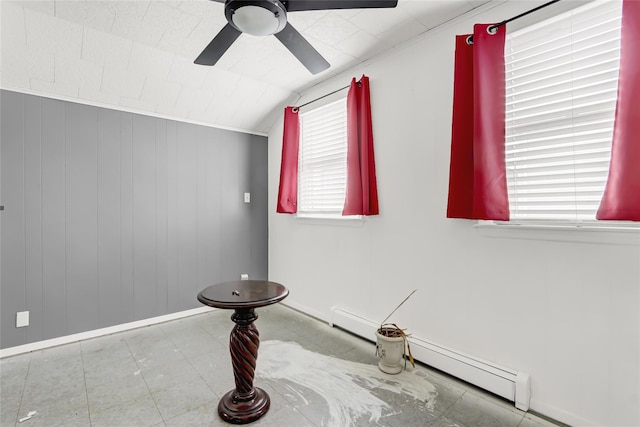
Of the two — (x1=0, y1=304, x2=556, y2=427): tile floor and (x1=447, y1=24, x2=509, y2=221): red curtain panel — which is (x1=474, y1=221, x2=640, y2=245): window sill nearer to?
(x1=447, y1=24, x2=509, y2=221): red curtain panel

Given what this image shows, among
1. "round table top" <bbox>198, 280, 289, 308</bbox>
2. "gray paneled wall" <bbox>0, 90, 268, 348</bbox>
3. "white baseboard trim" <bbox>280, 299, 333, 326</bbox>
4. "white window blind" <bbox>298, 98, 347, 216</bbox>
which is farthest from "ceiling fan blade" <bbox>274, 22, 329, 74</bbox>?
"white baseboard trim" <bbox>280, 299, 333, 326</bbox>

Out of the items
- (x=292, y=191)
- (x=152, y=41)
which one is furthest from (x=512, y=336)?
(x=152, y=41)

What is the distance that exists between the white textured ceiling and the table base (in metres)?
2.50

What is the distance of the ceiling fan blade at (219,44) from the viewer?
5.68 ft

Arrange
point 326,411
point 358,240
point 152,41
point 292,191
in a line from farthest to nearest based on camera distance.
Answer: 1. point 292,191
2. point 358,240
3. point 152,41
4. point 326,411

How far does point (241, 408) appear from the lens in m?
1.73

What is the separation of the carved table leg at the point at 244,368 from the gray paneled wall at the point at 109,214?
74.5 inches

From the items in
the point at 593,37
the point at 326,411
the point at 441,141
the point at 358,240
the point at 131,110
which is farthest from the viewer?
the point at 131,110

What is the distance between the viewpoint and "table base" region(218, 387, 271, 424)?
1687mm

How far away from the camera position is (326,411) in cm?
179

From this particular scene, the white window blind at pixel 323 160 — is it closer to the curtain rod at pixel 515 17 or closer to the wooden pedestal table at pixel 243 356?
the curtain rod at pixel 515 17

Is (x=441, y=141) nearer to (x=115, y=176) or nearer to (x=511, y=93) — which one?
(x=511, y=93)

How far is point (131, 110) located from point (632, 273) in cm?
396

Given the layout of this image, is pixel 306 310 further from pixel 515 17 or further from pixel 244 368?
pixel 515 17
